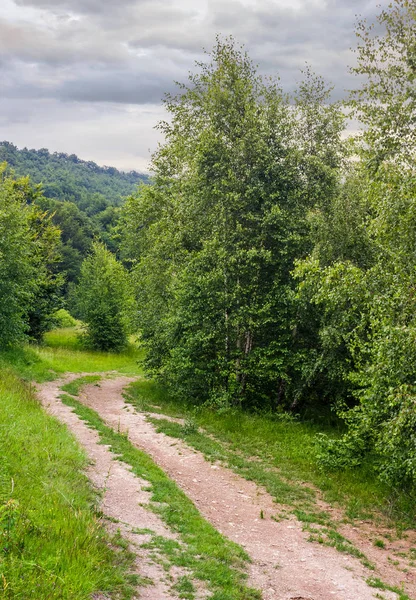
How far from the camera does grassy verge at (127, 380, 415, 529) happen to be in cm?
1159

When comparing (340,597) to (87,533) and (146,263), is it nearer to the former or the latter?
(87,533)

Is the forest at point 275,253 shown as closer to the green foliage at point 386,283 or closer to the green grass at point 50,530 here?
the green foliage at point 386,283

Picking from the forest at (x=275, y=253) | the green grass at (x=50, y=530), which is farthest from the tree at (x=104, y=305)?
the green grass at (x=50, y=530)

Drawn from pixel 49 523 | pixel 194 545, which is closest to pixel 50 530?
pixel 49 523

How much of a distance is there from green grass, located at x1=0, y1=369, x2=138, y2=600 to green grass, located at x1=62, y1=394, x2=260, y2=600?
1077mm

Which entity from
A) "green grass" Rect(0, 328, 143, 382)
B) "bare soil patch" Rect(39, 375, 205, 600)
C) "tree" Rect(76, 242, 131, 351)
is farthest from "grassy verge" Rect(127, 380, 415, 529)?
"tree" Rect(76, 242, 131, 351)

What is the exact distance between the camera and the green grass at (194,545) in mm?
6914

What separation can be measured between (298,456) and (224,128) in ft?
45.0

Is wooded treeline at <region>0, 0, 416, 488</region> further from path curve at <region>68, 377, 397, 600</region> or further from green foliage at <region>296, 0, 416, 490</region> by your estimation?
path curve at <region>68, 377, 397, 600</region>

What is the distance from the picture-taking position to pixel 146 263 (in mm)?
25344

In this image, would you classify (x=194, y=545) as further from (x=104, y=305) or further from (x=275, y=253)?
(x=104, y=305)

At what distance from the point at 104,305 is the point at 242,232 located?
25.6 metres

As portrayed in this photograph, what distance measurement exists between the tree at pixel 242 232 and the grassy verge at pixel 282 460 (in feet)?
5.90

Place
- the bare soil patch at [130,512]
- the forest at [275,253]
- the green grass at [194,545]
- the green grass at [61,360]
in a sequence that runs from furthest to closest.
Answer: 1. the green grass at [61,360]
2. the forest at [275,253]
3. the green grass at [194,545]
4. the bare soil patch at [130,512]
